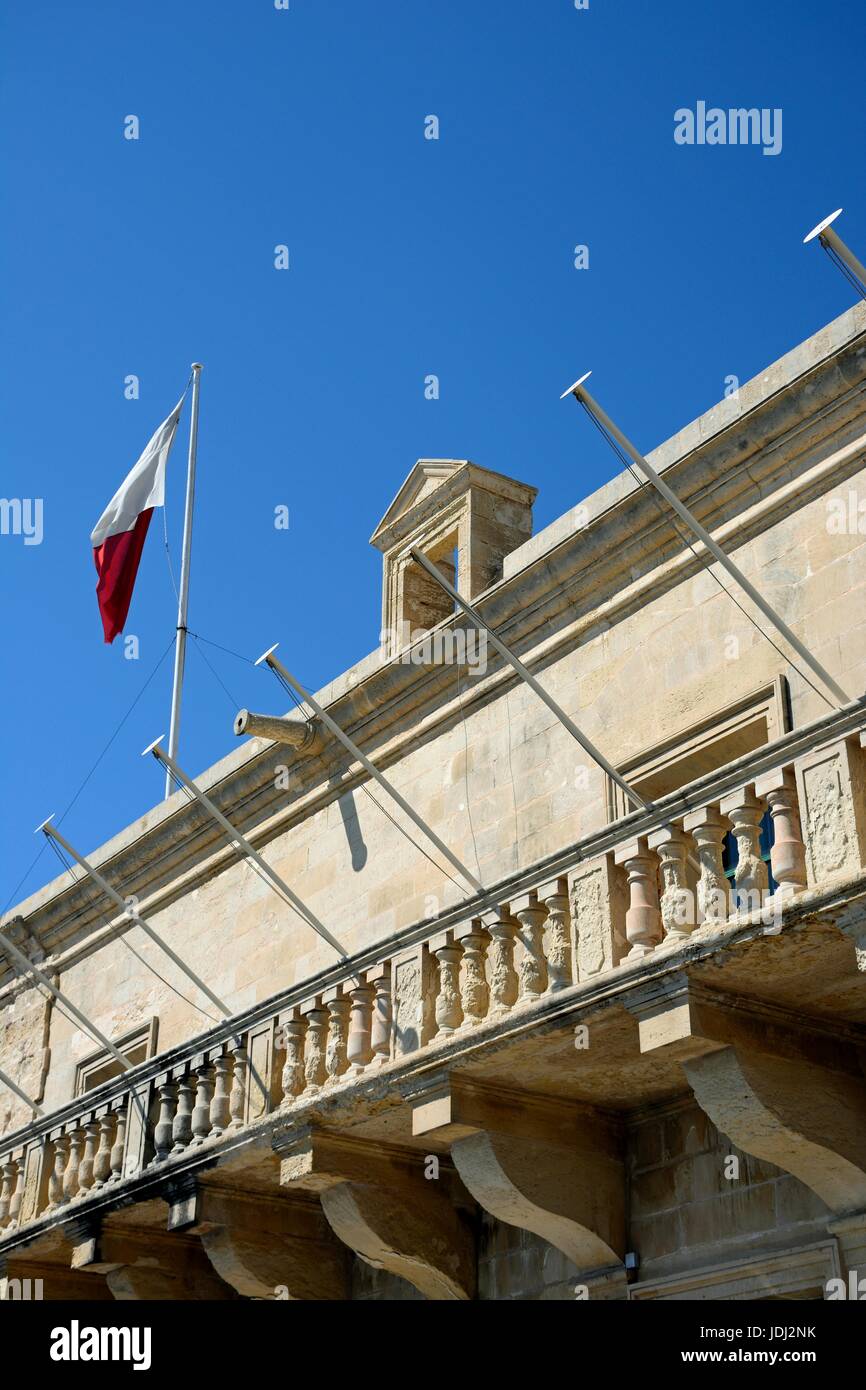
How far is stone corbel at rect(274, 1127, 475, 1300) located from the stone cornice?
9.17 ft

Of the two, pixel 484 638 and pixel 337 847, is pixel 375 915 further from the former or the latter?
pixel 484 638

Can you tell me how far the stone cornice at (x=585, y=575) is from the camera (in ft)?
37.2

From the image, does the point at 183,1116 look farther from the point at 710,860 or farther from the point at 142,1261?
the point at 710,860

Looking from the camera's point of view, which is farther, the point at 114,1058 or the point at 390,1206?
the point at 114,1058

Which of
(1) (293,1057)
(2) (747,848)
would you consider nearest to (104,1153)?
(1) (293,1057)

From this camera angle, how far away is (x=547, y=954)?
32.5ft

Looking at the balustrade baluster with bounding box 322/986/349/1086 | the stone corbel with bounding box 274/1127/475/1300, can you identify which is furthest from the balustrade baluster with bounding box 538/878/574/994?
the stone corbel with bounding box 274/1127/475/1300

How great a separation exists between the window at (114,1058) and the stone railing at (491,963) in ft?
6.75

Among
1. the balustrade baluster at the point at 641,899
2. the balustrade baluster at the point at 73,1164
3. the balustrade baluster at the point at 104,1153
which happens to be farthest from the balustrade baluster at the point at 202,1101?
the balustrade baluster at the point at 641,899

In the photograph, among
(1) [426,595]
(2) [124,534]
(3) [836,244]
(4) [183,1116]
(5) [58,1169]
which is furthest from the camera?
(2) [124,534]

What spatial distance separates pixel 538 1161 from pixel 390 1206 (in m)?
1.40

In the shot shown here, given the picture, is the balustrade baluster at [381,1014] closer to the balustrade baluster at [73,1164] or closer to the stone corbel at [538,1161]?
the stone corbel at [538,1161]
